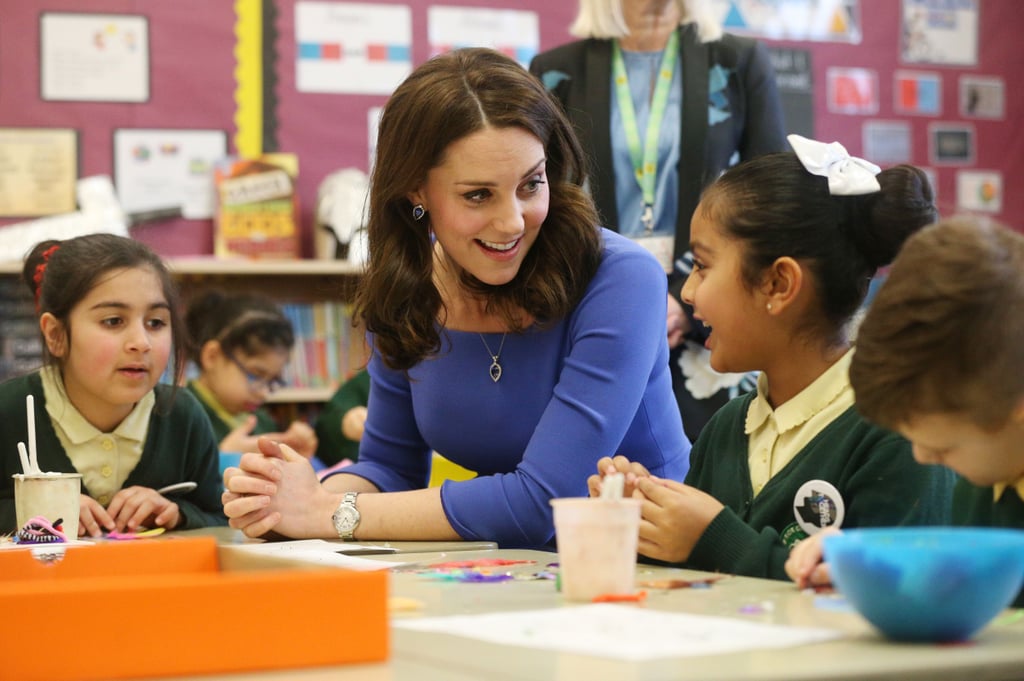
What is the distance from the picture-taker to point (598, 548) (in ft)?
3.65

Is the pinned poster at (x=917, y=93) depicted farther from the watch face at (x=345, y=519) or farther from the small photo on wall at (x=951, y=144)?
the watch face at (x=345, y=519)

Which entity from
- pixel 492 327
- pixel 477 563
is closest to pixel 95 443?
pixel 492 327

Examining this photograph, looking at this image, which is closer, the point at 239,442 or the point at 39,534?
the point at 39,534

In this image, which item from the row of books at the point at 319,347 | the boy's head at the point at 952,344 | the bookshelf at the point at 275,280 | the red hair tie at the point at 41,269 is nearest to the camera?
the boy's head at the point at 952,344


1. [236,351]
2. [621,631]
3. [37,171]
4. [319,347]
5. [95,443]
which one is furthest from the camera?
[319,347]

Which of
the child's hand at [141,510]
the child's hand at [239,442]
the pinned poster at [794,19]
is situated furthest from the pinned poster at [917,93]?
the child's hand at [141,510]

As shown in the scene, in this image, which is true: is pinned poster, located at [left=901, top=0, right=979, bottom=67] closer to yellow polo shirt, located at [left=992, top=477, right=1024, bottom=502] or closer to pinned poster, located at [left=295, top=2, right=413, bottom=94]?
pinned poster, located at [left=295, top=2, right=413, bottom=94]

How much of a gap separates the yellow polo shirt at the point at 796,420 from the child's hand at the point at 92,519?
1069 millimetres

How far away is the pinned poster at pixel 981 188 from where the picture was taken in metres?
5.64

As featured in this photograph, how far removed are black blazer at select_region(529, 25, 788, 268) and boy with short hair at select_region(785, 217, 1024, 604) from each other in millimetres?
1728

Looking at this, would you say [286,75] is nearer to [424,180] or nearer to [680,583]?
[424,180]

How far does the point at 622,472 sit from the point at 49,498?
929 mm

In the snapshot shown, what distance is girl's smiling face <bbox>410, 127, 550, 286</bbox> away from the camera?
1892 millimetres

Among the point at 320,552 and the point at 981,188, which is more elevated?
the point at 981,188
